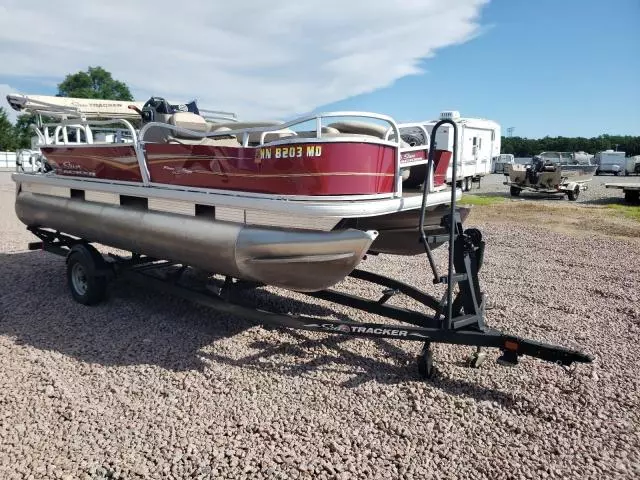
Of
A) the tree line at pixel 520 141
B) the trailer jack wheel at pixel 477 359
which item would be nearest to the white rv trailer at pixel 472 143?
the trailer jack wheel at pixel 477 359

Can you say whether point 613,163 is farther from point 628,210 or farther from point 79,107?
point 79,107

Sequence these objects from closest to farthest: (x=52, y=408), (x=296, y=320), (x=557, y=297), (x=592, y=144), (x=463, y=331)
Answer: (x=52, y=408) < (x=463, y=331) < (x=296, y=320) < (x=557, y=297) < (x=592, y=144)

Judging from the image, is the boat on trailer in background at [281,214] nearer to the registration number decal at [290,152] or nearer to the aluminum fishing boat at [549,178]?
the registration number decal at [290,152]

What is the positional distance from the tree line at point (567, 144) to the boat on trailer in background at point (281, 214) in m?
67.4

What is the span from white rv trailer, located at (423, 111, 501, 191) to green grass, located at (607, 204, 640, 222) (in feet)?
15.9

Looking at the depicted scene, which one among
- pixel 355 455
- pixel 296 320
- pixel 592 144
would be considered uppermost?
pixel 592 144

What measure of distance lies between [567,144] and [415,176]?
75344mm

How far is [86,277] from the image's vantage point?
510 centimetres

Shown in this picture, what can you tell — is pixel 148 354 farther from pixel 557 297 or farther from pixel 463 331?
pixel 557 297

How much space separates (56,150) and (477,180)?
20920 mm

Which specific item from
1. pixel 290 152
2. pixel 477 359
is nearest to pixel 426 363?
pixel 477 359

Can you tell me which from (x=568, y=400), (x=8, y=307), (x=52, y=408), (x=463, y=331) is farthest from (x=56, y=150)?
(x=568, y=400)

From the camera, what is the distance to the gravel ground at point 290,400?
Result: 267 cm

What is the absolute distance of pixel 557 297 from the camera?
18.4 feet
